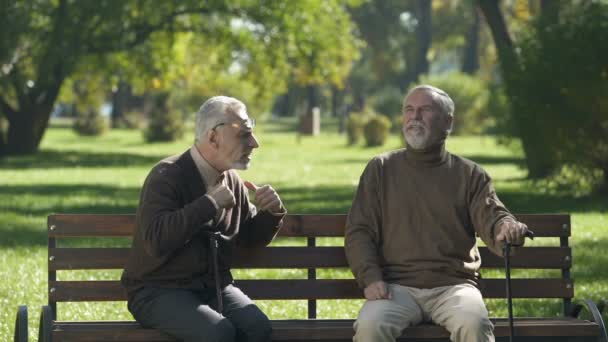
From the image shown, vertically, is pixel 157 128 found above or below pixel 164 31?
A: below

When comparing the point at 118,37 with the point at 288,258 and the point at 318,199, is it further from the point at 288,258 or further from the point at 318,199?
the point at 288,258

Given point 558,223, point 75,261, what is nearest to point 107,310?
point 75,261

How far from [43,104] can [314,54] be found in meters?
6.53

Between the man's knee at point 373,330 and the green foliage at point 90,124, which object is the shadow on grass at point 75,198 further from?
the green foliage at point 90,124

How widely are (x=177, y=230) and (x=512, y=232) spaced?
141cm

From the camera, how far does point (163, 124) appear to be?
4153cm

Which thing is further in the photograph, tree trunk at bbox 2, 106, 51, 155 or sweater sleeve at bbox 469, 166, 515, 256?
tree trunk at bbox 2, 106, 51, 155

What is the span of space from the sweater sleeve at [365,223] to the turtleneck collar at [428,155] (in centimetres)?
15

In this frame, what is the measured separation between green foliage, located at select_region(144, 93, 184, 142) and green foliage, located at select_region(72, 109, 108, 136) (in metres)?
5.58

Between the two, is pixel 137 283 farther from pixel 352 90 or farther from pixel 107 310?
pixel 352 90

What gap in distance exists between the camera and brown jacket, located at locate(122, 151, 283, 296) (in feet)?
18.0

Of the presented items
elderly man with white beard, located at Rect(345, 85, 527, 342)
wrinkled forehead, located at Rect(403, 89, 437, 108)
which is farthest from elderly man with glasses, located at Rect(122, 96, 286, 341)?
wrinkled forehead, located at Rect(403, 89, 437, 108)

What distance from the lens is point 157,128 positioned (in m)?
41.6

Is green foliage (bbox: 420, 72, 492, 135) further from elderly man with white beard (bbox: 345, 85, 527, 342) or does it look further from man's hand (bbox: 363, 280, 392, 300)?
man's hand (bbox: 363, 280, 392, 300)
